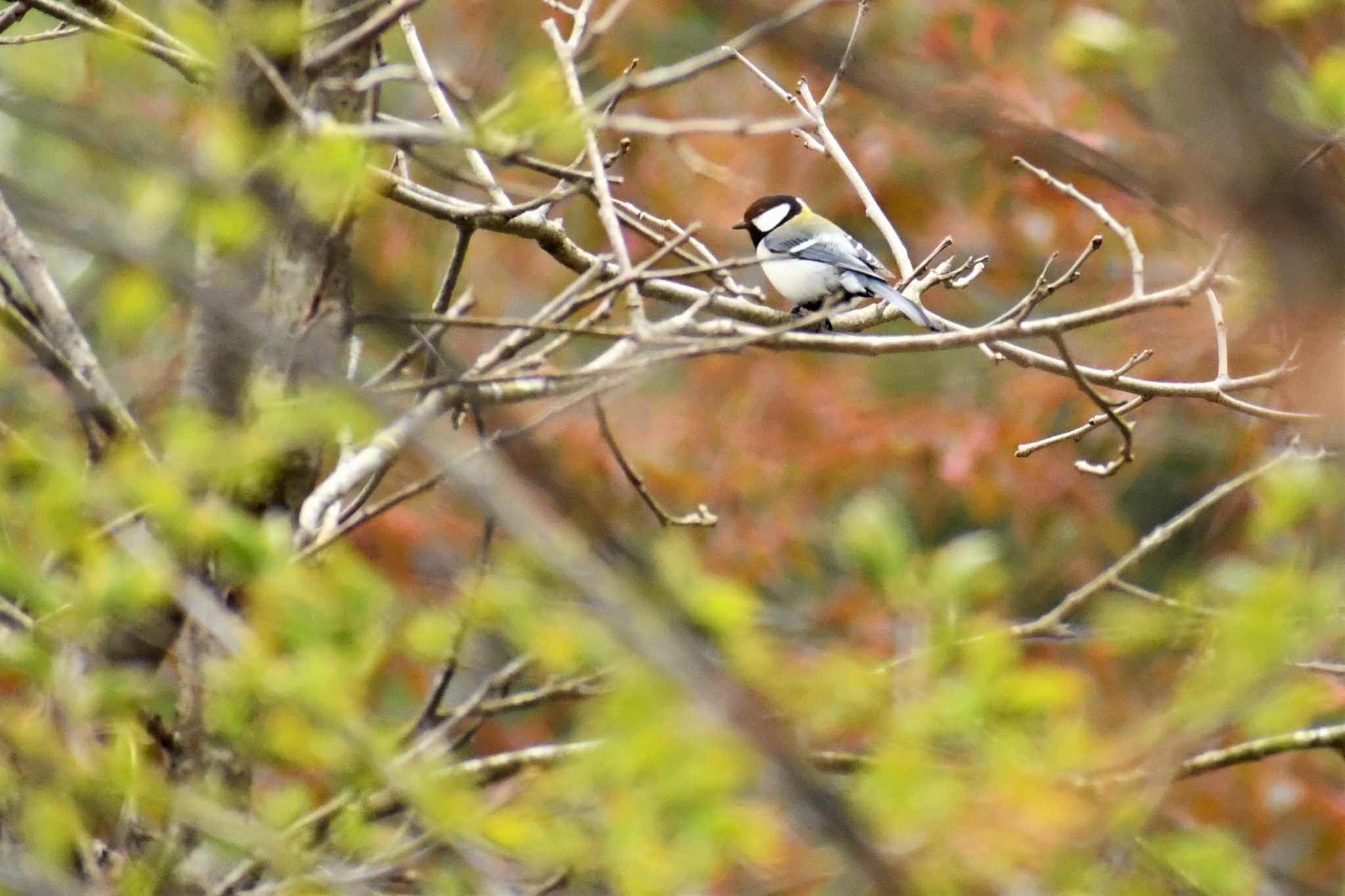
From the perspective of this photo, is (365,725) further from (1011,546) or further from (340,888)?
(1011,546)

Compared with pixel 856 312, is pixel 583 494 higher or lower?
higher

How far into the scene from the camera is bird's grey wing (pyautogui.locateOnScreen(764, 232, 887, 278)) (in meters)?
4.19

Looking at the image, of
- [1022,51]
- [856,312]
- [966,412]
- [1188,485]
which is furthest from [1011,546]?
[856,312]

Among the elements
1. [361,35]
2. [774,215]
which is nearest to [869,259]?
[774,215]

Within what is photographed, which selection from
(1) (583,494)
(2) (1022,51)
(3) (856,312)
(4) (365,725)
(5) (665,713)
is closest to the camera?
(1) (583,494)

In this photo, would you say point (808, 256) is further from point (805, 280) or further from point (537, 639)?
point (537, 639)

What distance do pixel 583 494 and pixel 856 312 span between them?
2.29 m

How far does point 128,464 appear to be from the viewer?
1693 millimetres

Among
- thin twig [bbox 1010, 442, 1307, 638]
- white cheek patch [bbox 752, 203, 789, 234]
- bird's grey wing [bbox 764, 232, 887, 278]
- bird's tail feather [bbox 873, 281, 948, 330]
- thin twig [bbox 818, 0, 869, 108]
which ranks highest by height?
thin twig [bbox 818, 0, 869, 108]

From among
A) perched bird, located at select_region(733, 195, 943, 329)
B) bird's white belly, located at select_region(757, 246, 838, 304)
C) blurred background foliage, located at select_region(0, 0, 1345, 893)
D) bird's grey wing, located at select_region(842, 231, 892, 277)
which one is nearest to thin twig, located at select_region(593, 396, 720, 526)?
blurred background foliage, located at select_region(0, 0, 1345, 893)

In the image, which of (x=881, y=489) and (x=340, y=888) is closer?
(x=340, y=888)

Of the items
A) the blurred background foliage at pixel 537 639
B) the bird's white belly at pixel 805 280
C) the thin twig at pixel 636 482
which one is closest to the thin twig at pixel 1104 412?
the blurred background foliage at pixel 537 639

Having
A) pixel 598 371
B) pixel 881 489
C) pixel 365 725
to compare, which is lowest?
pixel 881 489

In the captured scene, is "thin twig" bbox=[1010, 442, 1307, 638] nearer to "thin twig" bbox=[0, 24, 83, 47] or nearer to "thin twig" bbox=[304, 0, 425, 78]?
"thin twig" bbox=[304, 0, 425, 78]
